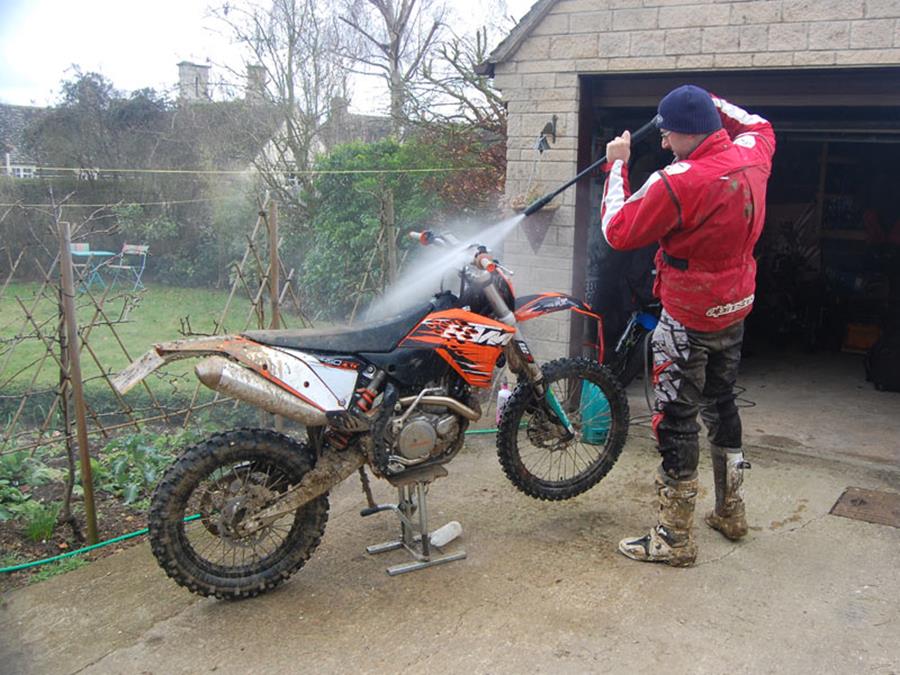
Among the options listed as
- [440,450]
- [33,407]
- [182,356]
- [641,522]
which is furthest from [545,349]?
[33,407]

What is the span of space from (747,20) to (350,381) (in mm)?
3338

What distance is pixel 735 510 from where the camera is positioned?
3.66 meters

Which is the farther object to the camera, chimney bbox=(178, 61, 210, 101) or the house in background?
chimney bbox=(178, 61, 210, 101)

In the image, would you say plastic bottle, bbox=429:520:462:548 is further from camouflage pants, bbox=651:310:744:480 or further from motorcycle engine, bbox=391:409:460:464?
camouflage pants, bbox=651:310:744:480

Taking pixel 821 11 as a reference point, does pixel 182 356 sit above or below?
below

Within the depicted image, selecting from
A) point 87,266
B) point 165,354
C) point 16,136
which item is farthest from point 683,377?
point 16,136

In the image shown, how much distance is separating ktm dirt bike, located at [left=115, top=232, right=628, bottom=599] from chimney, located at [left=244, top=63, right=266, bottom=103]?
1044cm

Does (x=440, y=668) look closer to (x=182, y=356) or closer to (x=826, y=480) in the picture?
(x=182, y=356)

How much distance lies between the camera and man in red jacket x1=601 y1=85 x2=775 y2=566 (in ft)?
10.3

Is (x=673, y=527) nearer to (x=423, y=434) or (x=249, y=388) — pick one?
(x=423, y=434)

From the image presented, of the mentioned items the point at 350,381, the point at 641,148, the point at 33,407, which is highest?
the point at 641,148

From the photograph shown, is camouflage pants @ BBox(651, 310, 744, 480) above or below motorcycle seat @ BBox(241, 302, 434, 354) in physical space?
below

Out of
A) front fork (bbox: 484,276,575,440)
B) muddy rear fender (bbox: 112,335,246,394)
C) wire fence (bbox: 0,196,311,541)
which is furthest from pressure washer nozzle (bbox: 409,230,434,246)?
wire fence (bbox: 0,196,311,541)

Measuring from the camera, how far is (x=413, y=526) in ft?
11.7
